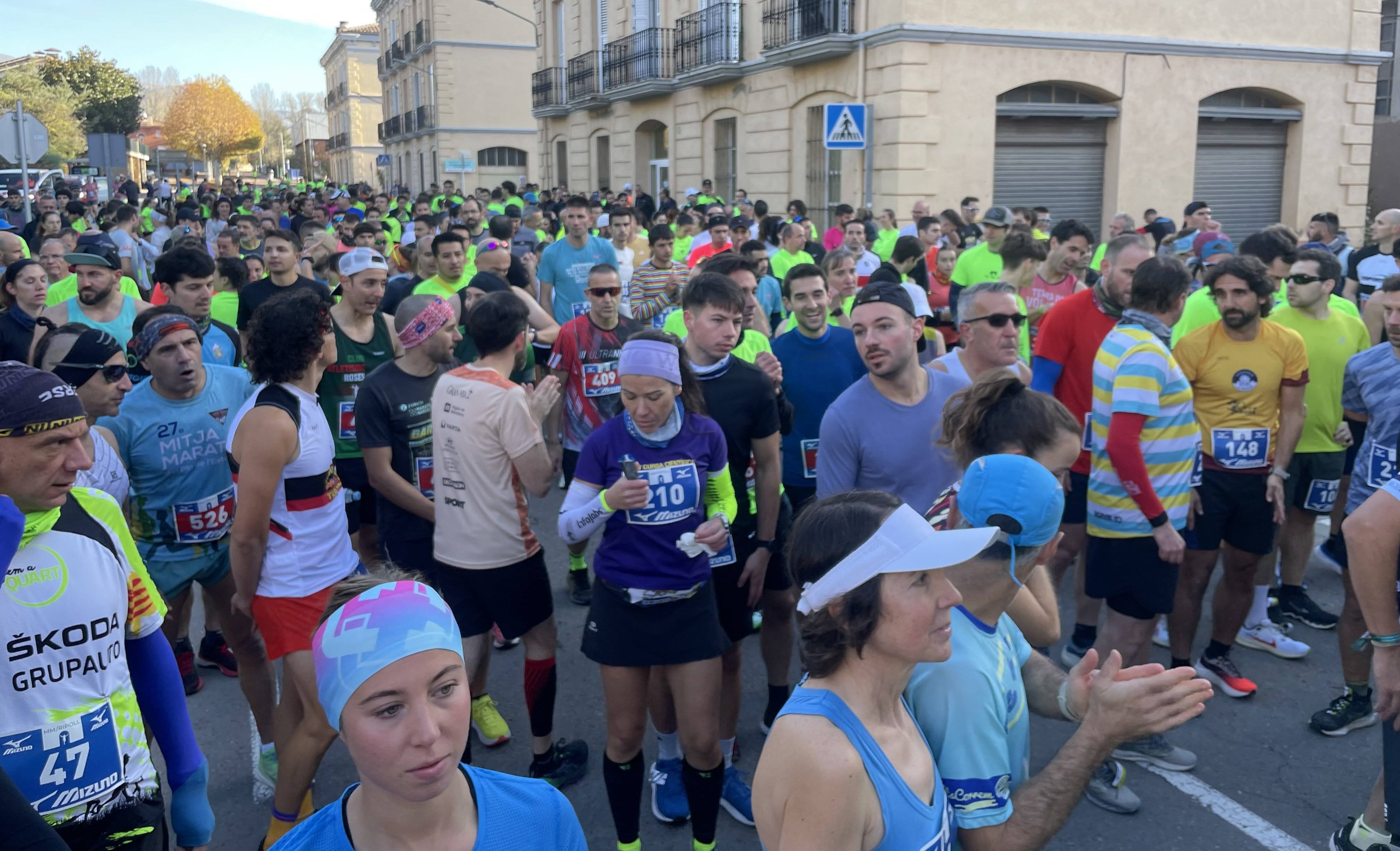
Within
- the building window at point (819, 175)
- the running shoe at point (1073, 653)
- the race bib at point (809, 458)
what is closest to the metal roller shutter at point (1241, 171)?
the building window at point (819, 175)

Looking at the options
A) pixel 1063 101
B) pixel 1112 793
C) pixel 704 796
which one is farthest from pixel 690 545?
pixel 1063 101

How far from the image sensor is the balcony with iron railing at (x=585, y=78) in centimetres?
3089

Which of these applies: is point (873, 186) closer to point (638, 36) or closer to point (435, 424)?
point (638, 36)

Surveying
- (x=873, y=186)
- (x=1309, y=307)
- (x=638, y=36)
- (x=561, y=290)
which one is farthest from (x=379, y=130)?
(x=1309, y=307)

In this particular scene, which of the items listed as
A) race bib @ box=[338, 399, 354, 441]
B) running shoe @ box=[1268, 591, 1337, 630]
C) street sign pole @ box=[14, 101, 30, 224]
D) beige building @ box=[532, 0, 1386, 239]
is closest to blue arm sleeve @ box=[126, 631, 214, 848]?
race bib @ box=[338, 399, 354, 441]

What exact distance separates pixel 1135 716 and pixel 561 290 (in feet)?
25.7

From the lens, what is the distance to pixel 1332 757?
444cm

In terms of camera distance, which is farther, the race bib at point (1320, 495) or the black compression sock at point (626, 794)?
the race bib at point (1320, 495)

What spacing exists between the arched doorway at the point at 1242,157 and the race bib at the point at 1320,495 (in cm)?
1612

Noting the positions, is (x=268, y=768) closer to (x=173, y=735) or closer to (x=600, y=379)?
(x=173, y=735)

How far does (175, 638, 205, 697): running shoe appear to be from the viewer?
5133 mm

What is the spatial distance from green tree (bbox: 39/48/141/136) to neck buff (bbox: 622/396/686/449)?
196 ft

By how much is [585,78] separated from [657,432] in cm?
3047

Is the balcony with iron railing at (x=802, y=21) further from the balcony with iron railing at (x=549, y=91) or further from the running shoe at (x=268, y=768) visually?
the running shoe at (x=268, y=768)
